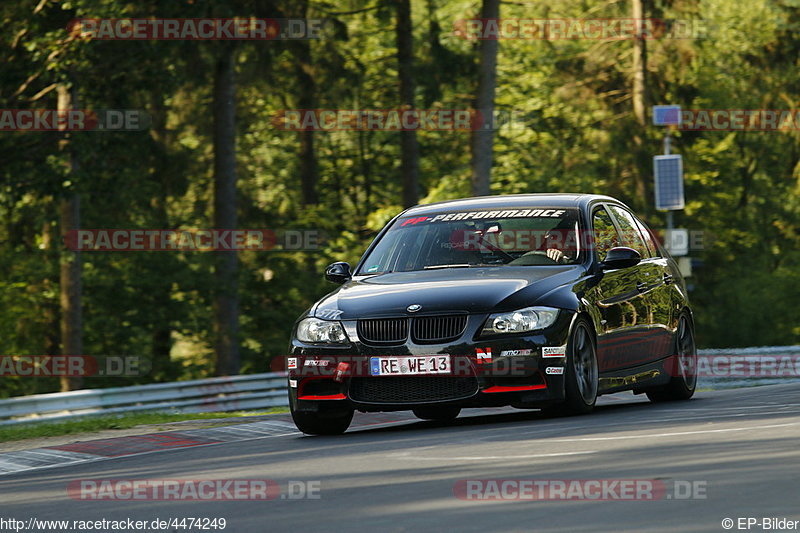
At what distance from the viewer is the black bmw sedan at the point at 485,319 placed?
11.2 metres

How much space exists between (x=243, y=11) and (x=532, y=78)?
1888cm

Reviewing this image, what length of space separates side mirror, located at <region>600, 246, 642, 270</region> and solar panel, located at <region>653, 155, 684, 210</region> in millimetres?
19707

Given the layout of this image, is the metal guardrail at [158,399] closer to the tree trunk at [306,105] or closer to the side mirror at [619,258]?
the side mirror at [619,258]

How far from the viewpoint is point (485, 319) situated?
11141 mm

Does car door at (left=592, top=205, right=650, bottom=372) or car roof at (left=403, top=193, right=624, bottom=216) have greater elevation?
car roof at (left=403, top=193, right=624, bottom=216)

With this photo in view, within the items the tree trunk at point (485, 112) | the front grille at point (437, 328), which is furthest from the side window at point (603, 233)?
the tree trunk at point (485, 112)

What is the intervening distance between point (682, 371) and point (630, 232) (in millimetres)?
1454

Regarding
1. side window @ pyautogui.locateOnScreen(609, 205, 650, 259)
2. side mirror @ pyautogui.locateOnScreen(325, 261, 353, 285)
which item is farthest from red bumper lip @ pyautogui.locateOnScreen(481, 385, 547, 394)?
side window @ pyautogui.locateOnScreen(609, 205, 650, 259)

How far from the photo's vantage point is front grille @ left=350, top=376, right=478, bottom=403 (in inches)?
439

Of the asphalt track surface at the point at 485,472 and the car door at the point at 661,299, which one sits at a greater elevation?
the car door at the point at 661,299

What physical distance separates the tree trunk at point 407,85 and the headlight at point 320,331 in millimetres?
26892

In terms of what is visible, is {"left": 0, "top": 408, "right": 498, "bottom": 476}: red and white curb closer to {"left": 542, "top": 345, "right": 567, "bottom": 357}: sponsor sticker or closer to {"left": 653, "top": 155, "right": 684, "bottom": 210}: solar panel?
{"left": 542, "top": 345, "right": 567, "bottom": 357}: sponsor sticker

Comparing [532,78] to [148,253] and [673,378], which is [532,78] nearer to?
[148,253]

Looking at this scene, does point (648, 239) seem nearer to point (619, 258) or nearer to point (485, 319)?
point (619, 258)
